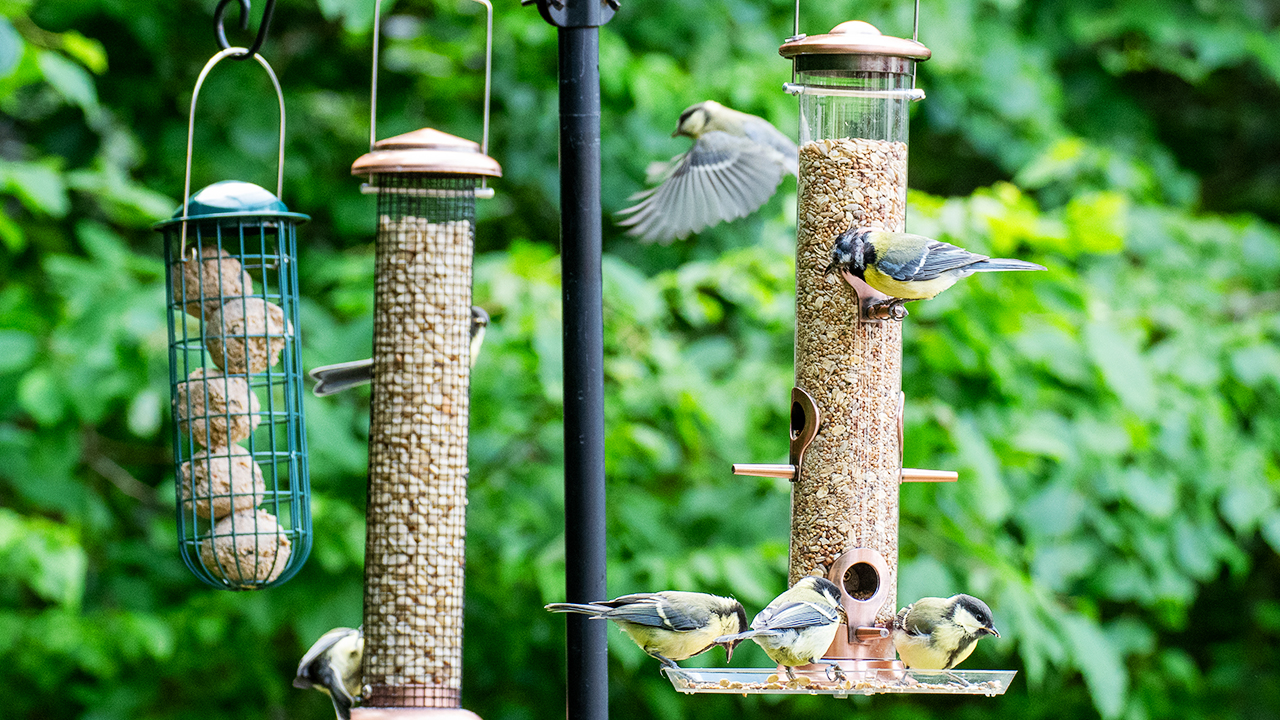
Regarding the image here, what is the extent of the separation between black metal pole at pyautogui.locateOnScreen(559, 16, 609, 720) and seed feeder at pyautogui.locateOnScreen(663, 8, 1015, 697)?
681mm

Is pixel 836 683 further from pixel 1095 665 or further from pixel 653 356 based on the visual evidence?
pixel 1095 665

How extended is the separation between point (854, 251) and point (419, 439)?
1.09 m

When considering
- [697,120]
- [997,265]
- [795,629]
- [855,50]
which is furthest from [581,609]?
[697,120]

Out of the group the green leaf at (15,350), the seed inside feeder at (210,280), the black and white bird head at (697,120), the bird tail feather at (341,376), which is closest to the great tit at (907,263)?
the black and white bird head at (697,120)

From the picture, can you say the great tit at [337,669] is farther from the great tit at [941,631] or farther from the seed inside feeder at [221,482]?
the great tit at [941,631]

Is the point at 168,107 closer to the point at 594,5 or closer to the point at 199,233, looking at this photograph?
the point at 199,233

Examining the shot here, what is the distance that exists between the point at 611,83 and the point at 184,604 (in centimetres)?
284

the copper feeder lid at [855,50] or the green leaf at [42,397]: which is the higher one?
the copper feeder lid at [855,50]

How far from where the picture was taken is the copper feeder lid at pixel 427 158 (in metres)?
2.71

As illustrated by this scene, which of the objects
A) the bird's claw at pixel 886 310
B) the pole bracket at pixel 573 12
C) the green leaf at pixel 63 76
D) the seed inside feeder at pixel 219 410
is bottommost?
the seed inside feeder at pixel 219 410

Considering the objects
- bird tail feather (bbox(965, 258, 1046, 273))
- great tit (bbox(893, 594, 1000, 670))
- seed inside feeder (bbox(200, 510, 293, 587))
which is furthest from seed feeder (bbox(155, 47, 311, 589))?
bird tail feather (bbox(965, 258, 1046, 273))

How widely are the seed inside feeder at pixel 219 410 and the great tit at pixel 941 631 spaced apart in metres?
1.57

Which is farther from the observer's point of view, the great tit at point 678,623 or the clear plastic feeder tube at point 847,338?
the clear plastic feeder tube at point 847,338

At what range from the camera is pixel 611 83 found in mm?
4984
